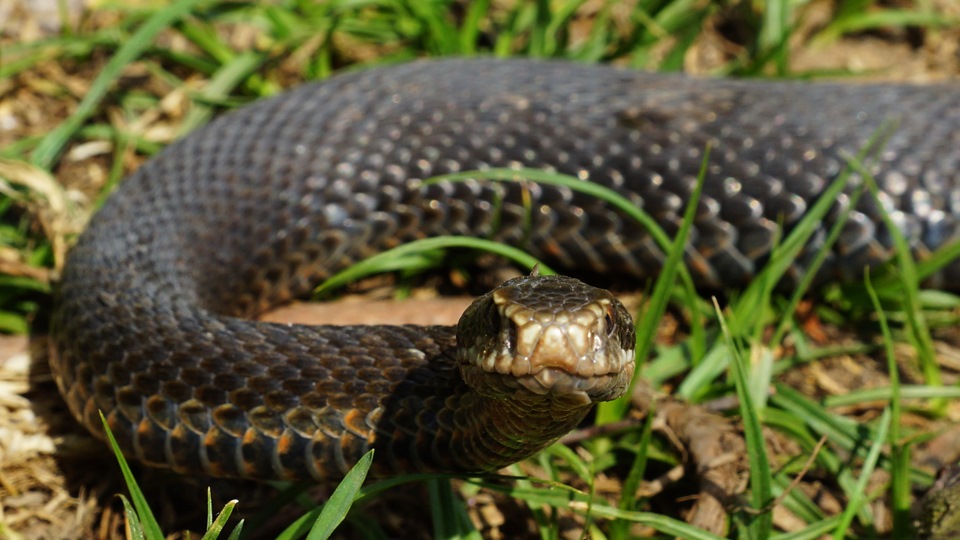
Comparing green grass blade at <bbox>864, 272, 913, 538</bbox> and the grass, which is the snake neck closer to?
the grass

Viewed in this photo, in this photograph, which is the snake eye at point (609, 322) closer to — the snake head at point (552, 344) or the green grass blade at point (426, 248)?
the snake head at point (552, 344)

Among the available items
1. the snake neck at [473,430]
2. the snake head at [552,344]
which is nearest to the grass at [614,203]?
the snake neck at [473,430]

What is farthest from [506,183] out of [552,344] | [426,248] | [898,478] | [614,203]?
[552,344]

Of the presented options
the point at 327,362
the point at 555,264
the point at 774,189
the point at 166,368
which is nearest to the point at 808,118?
the point at 774,189

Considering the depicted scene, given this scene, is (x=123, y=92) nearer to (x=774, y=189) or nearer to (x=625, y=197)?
(x=625, y=197)

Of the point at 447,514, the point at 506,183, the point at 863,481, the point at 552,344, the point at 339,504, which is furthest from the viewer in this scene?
the point at 506,183

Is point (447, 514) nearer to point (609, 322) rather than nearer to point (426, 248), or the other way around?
point (609, 322)
